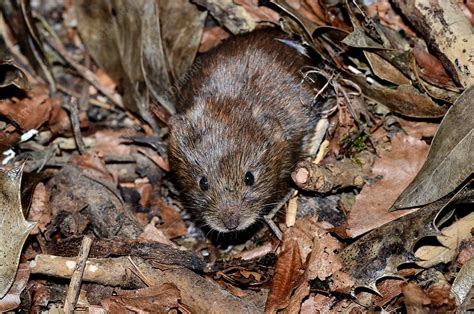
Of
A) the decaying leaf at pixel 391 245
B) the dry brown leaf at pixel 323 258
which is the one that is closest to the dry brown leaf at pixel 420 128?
the decaying leaf at pixel 391 245

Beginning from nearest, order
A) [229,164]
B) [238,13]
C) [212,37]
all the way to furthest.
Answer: [229,164] → [238,13] → [212,37]

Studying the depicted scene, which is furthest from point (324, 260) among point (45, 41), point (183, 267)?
point (45, 41)

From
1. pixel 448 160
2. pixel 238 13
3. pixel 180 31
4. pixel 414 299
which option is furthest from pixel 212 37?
pixel 414 299

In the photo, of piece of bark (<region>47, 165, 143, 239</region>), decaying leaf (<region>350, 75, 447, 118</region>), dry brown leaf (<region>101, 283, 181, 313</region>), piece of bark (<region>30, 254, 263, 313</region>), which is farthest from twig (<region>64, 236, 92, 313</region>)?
decaying leaf (<region>350, 75, 447, 118</region>)

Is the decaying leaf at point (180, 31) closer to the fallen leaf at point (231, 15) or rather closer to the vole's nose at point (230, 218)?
the fallen leaf at point (231, 15)

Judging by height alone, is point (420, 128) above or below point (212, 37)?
above

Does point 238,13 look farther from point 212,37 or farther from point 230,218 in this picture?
point 230,218

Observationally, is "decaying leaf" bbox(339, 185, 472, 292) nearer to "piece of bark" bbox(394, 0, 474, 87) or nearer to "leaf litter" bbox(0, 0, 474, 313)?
"leaf litter" bbox(0, 0, 474, 313)

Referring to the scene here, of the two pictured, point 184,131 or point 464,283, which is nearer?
point 464,283

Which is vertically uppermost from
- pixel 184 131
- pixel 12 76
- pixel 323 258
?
pixel 323 258
